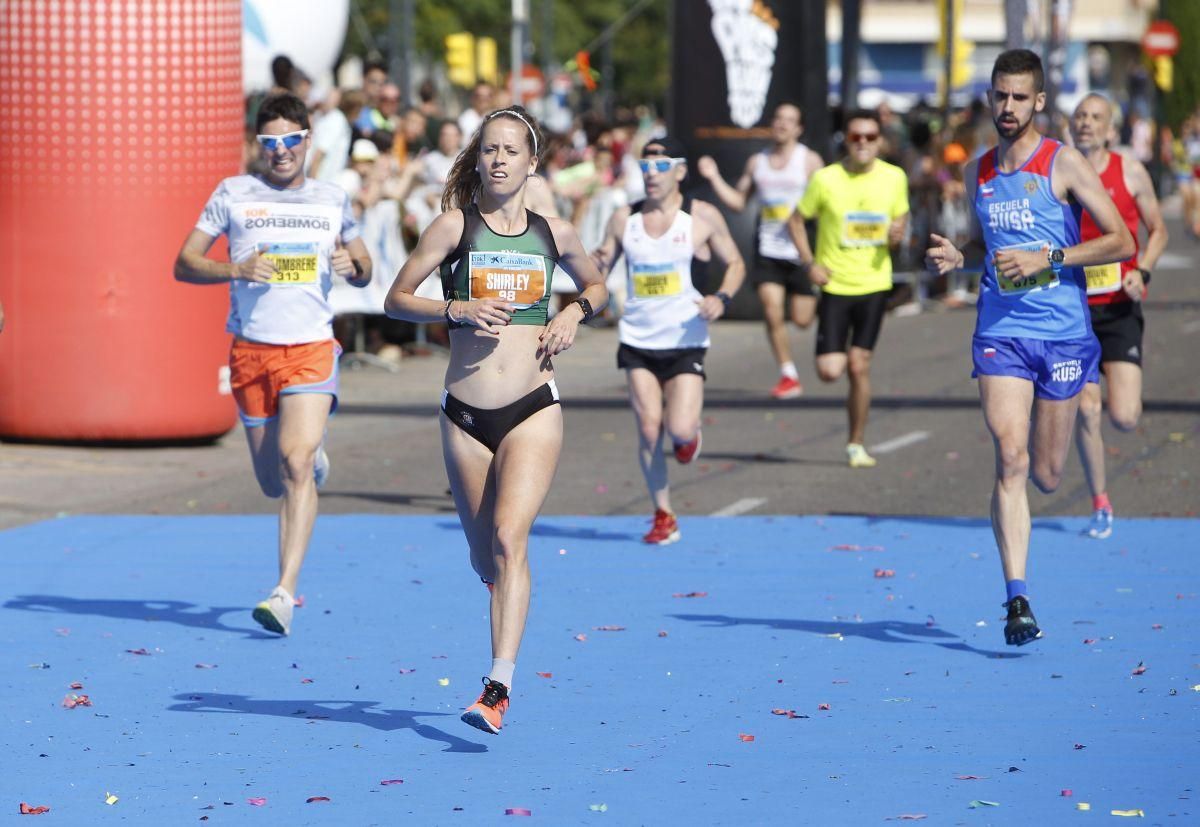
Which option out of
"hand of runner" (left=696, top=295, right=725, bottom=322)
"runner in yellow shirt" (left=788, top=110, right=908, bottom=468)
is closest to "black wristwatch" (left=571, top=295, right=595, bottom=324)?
"hand of runner" (left=696, top=295, right=725, bottom=322)

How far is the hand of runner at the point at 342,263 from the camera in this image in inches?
350

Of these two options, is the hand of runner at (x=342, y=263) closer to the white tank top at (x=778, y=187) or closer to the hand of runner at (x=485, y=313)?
the hand of runner at (x=485, y=313)

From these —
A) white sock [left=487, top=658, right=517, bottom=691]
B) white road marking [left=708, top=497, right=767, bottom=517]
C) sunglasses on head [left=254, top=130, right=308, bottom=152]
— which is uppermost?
sunglasses on head [left=254, top=130, right=308, bottom=152]

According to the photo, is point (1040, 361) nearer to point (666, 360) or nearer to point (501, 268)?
point (501, 268)

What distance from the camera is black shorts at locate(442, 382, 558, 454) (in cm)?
693

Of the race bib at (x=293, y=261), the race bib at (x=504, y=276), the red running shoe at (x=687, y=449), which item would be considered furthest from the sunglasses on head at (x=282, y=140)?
the red running shoe at (x=687, y=449)

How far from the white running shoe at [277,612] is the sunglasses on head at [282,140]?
178cm

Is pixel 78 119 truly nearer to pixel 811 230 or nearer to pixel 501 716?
pixel 501 716

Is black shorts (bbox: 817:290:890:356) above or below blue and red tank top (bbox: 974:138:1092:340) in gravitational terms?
below

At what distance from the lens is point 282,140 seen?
895cm

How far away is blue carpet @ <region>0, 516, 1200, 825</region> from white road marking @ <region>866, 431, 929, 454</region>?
2.85 meters

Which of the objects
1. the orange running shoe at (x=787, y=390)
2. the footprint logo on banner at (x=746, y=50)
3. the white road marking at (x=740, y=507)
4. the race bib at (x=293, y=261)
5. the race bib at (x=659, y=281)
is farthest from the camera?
the footprint logo on banner at (x=746, y=50)

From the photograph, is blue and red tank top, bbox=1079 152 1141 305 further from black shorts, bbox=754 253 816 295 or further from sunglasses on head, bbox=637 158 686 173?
black shorts, bbox=754 253 816 295

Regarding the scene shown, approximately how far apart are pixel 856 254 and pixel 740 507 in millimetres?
2152
